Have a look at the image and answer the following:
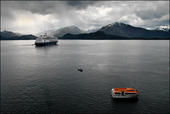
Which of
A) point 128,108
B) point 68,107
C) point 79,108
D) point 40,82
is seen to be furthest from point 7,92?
point 128,108

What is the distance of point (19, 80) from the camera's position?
88750mm

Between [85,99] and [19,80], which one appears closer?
[85,99]

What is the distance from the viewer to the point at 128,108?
55.6 m

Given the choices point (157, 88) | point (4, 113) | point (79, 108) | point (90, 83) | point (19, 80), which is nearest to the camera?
point (4, 113)

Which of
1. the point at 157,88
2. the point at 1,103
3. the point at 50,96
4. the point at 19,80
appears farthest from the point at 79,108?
the point at 19,80

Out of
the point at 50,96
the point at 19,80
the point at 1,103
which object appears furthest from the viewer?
the point at 19,80

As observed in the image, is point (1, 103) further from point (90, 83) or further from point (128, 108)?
point (128, 108)

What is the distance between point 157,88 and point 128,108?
1139 inches

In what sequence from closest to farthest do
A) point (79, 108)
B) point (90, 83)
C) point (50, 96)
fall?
point (79, 108)
point (50, 96)
point (90, 83)

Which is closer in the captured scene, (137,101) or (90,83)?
(137,101)

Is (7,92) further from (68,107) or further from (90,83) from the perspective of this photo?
(90,83)

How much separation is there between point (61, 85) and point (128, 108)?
38875 millimetres

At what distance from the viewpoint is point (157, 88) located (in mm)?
74875

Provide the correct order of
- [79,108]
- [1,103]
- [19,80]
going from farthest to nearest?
[19,80] → [1,103] → [79,108]
